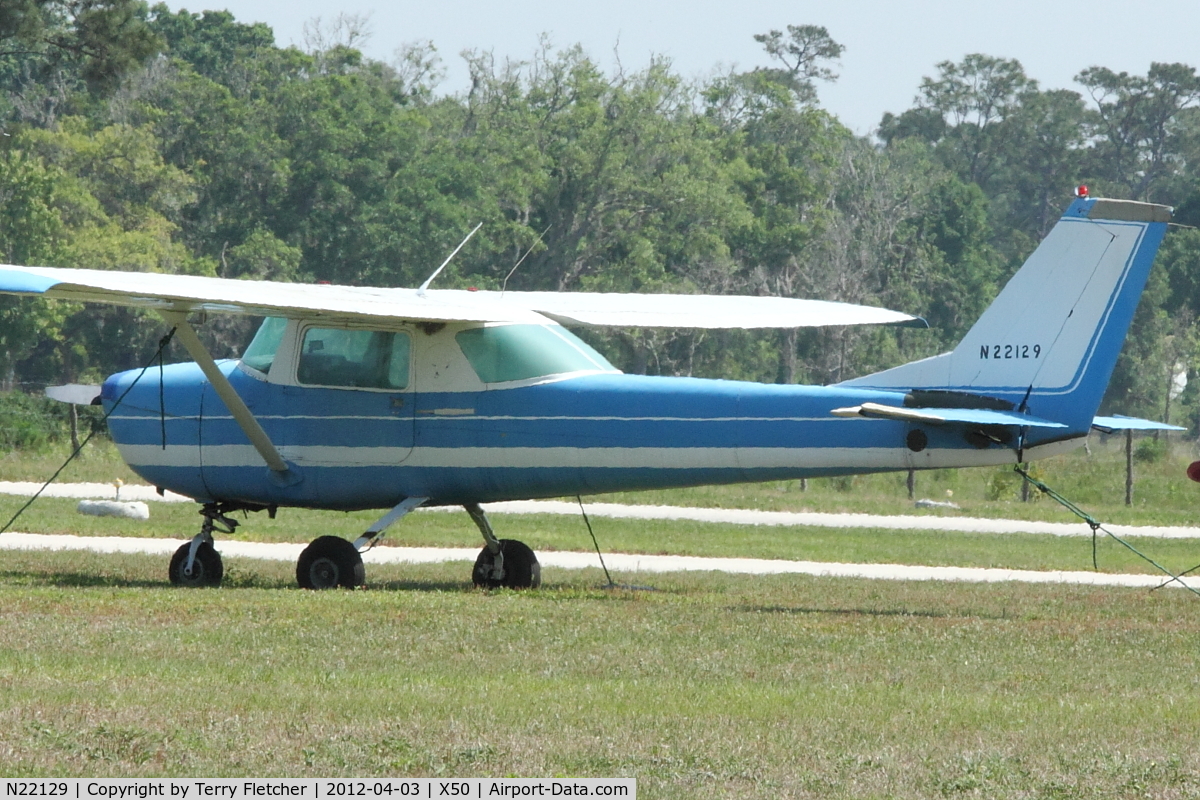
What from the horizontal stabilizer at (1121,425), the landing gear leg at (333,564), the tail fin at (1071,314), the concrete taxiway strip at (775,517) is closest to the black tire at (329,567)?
the landing gear leg at (333,564)

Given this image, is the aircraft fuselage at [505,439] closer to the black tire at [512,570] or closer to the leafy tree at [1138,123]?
the black tire at [512,570]

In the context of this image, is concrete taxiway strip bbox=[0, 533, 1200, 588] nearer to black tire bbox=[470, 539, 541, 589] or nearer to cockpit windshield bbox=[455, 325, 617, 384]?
black tire bbox=[470, 539, 541, 589]

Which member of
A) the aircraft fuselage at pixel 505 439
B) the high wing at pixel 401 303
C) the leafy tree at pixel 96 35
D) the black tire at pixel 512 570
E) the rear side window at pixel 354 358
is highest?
the leafy tree at pixel 96 35

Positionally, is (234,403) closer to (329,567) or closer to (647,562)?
(329,567)

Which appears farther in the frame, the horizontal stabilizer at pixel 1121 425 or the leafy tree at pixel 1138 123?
the leafy tree at pixel 1138 123

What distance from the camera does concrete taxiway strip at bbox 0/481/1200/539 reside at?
2553 centimetres

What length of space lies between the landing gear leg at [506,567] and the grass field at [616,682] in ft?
0.78

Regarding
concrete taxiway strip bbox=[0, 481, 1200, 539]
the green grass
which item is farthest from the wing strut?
concrete taxiway strip bbox=[0, 481, 1200, 539]

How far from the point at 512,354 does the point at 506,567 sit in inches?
80.8

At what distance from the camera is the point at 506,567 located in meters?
15.2

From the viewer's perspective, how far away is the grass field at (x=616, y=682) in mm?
7273

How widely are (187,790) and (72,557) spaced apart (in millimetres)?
10754
